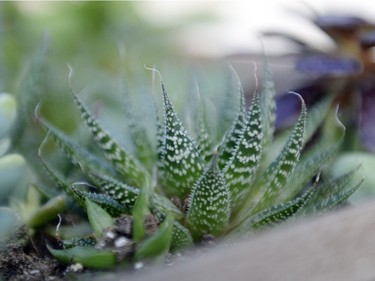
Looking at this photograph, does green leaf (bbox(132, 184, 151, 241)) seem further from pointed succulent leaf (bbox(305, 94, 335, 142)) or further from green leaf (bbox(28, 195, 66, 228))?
pointed succulent leaf (bbox(305, 94, 335, 142))

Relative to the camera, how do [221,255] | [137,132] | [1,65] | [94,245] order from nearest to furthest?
[221,255] → [94,245] → [137,132] → [1,65]

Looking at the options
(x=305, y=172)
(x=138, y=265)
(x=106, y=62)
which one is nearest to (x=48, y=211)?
(x=138, y=265)

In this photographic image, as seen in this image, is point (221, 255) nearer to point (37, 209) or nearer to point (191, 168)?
point (191, 168)

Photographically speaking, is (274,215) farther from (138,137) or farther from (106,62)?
(106,62)

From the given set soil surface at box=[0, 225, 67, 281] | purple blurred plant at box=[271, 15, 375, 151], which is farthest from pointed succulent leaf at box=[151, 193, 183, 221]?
purple blurred plant at box=[271, 15, 375, 151]

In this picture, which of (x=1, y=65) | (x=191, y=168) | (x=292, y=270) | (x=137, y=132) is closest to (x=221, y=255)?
(x=292, y=270)

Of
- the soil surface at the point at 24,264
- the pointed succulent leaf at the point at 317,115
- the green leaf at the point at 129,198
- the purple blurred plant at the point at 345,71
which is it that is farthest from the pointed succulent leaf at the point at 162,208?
the purple blurred plant at the point at 345,71
